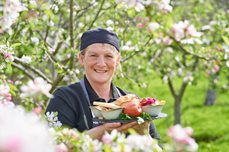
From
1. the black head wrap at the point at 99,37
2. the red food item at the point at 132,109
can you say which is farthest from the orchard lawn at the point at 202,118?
the red food item at the point at 132,109

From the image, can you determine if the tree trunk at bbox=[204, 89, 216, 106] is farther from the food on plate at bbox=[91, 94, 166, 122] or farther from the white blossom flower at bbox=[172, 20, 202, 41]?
the white blossom flower at bbox=[172, 20, 202, 41]

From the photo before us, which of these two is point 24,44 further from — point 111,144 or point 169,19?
point 111,144

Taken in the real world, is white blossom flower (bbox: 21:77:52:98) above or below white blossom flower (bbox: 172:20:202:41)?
below

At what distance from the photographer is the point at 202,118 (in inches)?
516

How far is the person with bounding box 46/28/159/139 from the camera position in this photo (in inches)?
138

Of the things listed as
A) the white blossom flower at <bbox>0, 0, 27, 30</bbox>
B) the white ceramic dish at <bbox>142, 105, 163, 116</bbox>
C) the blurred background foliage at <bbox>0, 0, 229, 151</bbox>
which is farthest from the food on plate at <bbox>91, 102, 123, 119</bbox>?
the white blossom flower at <bbox>0, 0, 27, 30</bbox>

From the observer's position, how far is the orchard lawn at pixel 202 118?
1057cm

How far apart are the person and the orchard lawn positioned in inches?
180

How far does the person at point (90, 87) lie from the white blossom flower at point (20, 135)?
193cm

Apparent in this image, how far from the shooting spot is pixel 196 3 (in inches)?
438

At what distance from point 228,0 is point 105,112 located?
1021cm

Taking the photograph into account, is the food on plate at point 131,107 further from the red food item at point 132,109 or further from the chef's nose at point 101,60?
the chef's nose at point 101,60

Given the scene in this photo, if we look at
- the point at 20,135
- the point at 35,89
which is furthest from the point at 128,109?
the point at 20,135

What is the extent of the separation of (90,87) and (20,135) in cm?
231
